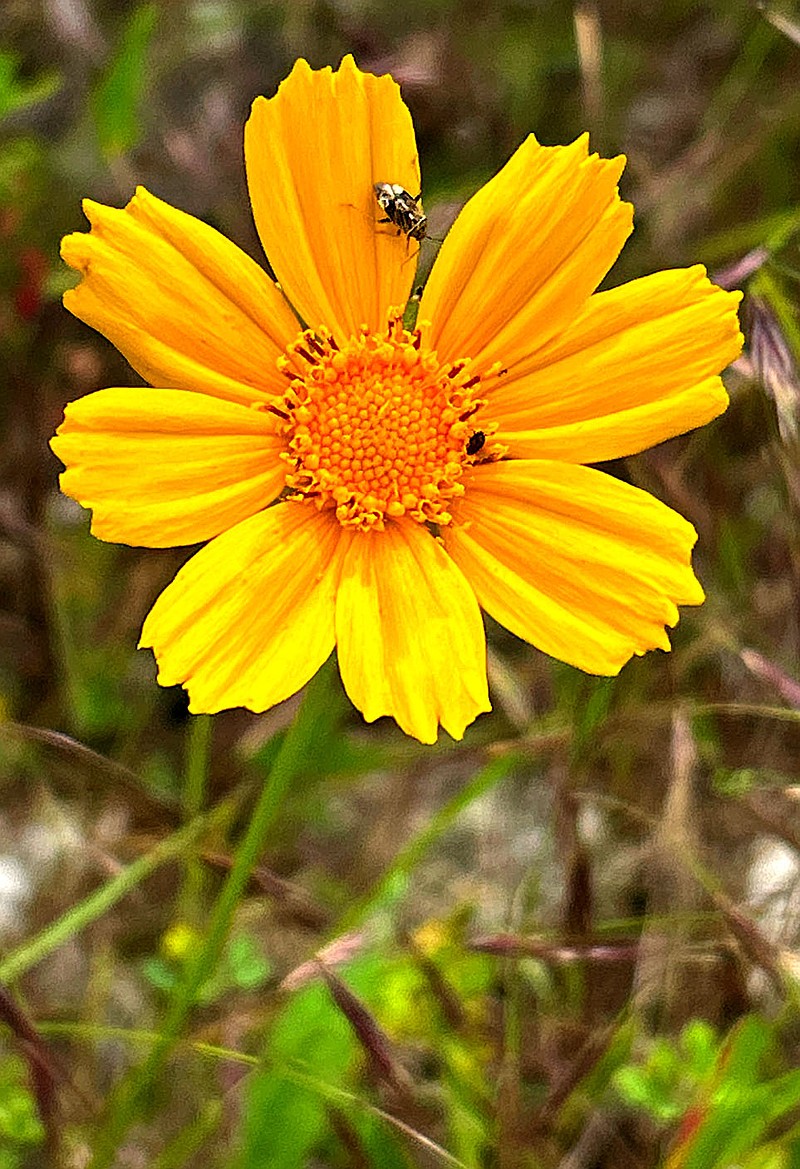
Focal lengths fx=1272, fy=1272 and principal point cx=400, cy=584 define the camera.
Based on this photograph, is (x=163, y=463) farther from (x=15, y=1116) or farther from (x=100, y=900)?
(x=15, y=1116)

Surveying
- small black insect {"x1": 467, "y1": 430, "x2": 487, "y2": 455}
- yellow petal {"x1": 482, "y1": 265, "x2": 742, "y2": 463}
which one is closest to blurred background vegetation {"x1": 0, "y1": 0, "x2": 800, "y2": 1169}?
yellow petal {"x1": 482, "y1": 265, "x2": 742, "y2": 463}

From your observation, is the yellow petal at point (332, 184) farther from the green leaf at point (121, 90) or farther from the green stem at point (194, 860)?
the green leaf at point (121, 90)

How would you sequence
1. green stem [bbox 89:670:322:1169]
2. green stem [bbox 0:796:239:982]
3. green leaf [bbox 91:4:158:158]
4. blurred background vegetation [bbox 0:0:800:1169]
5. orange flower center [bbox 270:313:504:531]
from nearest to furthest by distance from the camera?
green stem [bbox 89:670:322:1169] < orange flower center [bbox 270:313:504:531] < green stem [bbox 0:796:239:982] < blurred background vegetation [bbox 0:0:800:1169] < green leaf [bbox 91:4:158:158]

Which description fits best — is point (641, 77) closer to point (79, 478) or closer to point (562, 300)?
point (562, 300)

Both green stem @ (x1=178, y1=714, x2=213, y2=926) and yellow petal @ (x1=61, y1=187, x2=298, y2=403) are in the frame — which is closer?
yellow petal @ (x1=61, y1=187, x2=298, y2=403)

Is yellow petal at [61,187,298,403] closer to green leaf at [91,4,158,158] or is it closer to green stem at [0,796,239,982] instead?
green stem at [0,796,239,982]

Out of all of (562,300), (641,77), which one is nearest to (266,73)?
(641,77)
